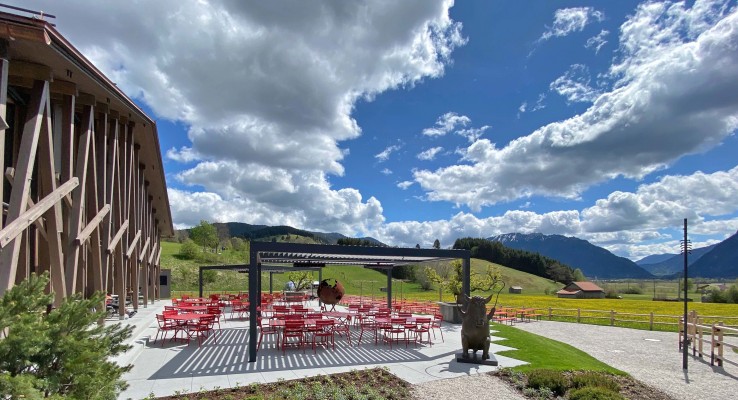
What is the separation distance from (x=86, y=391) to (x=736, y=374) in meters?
15.5

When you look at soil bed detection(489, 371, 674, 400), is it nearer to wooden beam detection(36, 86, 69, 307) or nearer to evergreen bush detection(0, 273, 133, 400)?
evergreen bush detection(0, 273, 133, 400)

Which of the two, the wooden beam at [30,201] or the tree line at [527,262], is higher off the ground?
the wooden beam at [30,201]

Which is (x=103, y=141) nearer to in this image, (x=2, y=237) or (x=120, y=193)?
(x=120, y=193)

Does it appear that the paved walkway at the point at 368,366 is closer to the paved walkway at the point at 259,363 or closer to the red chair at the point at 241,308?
the paved walkway at the point at 259,363

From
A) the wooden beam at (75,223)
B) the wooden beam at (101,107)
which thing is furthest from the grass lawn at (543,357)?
the wooden beam at (101,107)

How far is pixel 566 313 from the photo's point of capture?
1139 inches

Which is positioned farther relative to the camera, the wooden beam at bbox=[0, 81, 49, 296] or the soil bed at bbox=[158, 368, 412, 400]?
the wooden beam at bbox=[0, 81, 49, 296]

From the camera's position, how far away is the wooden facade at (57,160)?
305 inches

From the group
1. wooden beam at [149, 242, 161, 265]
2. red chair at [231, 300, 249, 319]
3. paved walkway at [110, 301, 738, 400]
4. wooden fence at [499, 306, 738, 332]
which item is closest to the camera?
paved walkway at [110, 301, 738, 400]

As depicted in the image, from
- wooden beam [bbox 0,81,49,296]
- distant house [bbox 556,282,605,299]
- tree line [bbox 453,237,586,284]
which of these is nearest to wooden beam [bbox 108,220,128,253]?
wooden beam [bbox 0,81,49,296]

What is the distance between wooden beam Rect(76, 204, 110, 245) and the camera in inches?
428

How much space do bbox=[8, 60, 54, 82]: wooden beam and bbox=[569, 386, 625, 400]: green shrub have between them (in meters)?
12.9

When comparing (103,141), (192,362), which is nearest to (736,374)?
(192,362)

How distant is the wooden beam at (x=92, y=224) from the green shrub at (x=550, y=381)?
1163 cm
